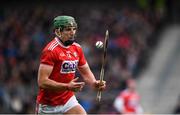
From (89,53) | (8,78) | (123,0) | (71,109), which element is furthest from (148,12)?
(71,109)

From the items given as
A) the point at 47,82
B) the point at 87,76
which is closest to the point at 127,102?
the point at 87,76

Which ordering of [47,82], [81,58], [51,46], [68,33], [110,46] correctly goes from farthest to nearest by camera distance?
[110,46]
[81,58]
[68,33]
[51,46]
[47,82]

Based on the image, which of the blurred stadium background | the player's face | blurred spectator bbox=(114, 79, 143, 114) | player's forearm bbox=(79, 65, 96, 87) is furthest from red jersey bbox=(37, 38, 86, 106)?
the blurred stadium background

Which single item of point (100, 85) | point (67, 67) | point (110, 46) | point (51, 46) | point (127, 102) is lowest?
point (127, 102)

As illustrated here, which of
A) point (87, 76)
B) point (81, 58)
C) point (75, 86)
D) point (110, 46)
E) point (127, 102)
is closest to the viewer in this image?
point (75, 86)

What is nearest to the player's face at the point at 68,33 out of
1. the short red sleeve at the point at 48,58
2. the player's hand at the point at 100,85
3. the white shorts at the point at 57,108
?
the short red sleeve at the point at 48,58

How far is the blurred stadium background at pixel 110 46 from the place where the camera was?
66.2 ft

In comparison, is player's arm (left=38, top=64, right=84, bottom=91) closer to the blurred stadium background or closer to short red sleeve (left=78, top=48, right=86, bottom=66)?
short red sleeve (left=78, top=48, right=86, bottom=66)

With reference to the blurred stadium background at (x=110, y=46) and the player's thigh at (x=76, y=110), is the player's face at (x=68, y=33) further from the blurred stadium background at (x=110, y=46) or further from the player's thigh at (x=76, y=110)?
the blurred stadium background at (x=110, y=46)

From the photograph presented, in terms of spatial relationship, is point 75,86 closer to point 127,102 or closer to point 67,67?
point 67,67

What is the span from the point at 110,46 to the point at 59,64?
11.3 meters

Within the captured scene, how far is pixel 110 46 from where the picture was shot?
21.7m

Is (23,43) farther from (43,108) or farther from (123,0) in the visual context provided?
(43,108)

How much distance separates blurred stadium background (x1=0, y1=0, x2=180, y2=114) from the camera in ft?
66.2
